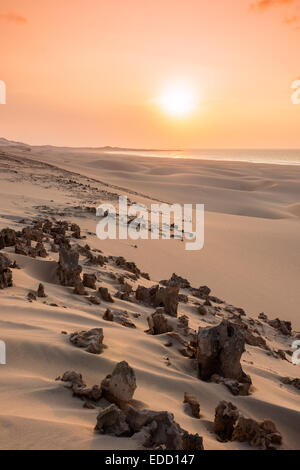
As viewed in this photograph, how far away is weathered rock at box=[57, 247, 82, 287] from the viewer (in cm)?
518

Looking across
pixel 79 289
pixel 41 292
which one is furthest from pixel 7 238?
pixel 41 292

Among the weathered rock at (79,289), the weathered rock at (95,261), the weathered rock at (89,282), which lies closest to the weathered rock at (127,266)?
the weathered rock at (95,261)

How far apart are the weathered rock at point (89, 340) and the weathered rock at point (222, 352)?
0.90m

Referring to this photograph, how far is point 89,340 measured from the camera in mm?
3273

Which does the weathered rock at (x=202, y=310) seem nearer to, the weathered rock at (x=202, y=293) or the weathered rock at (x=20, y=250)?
the weathered rock at (x=202, y=293)

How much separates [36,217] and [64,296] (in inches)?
201

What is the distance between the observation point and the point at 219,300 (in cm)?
699

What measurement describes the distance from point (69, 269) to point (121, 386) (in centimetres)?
283

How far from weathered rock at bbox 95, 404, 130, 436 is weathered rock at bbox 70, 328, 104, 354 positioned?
3.26 feet

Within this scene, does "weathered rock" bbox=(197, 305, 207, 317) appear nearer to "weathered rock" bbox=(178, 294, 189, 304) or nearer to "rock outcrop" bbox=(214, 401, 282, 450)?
"weathered rock" bbox=(178, 294, 189, 304)

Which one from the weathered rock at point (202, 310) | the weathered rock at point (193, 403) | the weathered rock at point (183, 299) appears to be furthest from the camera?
the weathered rock at point (183, 299)

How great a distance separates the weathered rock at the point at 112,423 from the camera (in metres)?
2.18

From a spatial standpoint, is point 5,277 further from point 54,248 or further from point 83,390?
point 83,390
